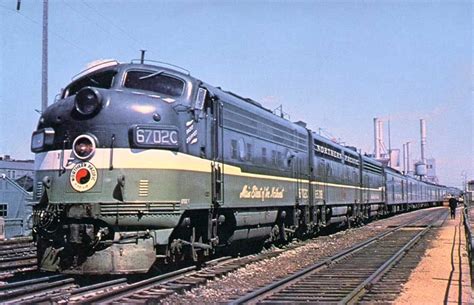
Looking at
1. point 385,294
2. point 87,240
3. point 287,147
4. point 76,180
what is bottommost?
point 385,294

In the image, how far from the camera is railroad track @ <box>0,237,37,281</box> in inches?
486

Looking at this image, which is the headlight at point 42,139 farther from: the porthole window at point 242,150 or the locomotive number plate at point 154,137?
the porthole window at point 242,150

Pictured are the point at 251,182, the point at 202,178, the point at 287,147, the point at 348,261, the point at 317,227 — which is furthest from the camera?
the point at 317,227

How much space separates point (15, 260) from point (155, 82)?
6.71 metres

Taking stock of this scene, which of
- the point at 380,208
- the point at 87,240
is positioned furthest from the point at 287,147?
the point at 380,208

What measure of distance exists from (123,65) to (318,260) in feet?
23.2

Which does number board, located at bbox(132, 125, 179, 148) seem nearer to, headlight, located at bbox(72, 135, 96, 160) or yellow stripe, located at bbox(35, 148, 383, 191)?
yellow stripe, located at bbox(35, 148, 383, 191)

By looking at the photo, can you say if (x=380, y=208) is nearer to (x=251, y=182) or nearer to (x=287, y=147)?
(x=287, y=147)

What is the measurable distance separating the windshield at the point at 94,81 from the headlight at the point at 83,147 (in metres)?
1.38

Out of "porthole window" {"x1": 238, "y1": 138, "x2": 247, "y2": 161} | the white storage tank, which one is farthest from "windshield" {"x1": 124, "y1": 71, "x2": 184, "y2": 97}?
the white storage tank

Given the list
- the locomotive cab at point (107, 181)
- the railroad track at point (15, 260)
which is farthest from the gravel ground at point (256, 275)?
the railroad track at point (15, 260)

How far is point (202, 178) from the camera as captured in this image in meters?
10.9

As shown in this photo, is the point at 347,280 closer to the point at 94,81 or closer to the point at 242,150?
the point at 242,150

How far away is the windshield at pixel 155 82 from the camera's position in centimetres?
1062
